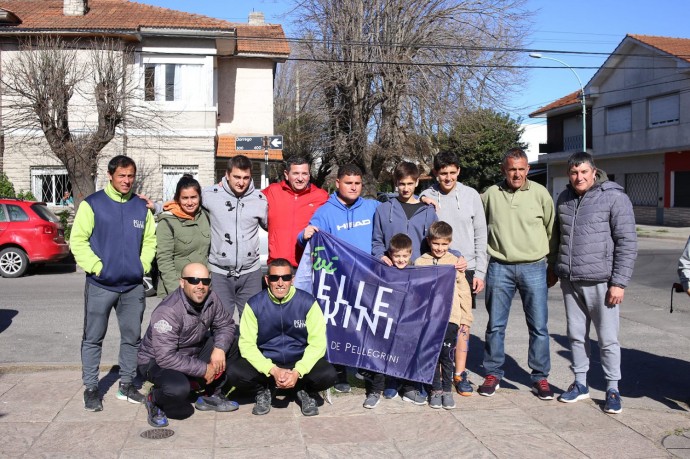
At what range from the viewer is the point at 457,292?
20.1 ft

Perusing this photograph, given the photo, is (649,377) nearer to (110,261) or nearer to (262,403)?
(262,403)

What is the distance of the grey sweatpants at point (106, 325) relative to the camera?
5.84 metres

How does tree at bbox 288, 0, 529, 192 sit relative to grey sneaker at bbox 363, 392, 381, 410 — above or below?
above

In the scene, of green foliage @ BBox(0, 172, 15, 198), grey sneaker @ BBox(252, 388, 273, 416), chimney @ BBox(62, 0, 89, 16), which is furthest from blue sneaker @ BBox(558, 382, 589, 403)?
chimney @ BBox(62, 0, 89, 16)

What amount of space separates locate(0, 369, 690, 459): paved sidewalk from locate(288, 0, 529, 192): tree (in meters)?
22.7

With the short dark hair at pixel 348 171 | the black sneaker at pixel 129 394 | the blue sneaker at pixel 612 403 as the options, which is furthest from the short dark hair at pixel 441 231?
the black sneaker at pixel 129 394

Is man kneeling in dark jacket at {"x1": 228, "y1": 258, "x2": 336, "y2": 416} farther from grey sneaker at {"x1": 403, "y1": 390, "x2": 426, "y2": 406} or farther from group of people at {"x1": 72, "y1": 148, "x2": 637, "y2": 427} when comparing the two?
grey sneaker at {"x1": 403, "y1": 390, "x2": 426, "y2": 406}

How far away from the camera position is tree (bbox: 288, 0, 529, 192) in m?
27.9

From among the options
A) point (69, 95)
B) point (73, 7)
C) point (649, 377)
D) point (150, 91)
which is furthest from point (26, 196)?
point (649, 377)

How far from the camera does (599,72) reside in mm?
40844

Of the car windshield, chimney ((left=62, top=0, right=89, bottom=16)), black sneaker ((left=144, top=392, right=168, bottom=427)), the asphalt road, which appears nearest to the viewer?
black sneaker ((left=144, top=392, right=168, bottom=427))

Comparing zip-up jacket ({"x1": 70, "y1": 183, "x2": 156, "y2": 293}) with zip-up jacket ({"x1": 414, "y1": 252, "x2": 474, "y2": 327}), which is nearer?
zip-up jacket ({"x1": 70, "y1": 183, "x2": 156, "y2": 293})

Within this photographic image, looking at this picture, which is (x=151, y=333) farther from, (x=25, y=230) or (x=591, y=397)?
(x=25, y=230)

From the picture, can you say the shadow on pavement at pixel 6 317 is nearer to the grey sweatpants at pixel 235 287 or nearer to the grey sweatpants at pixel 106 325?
the grey sweatpants at pixel 106 325
